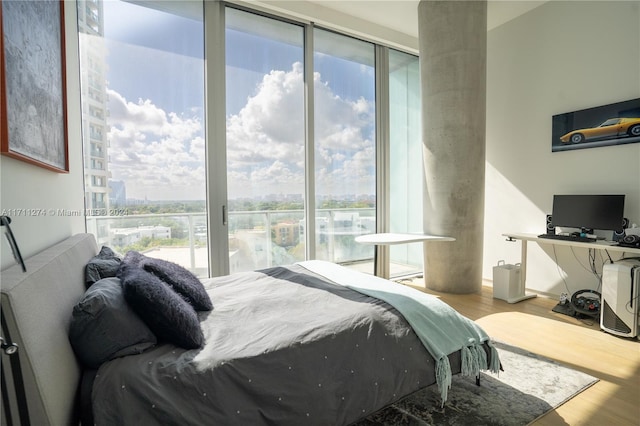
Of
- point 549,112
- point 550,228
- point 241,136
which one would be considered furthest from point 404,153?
point 241,136

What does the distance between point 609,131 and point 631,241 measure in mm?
1178

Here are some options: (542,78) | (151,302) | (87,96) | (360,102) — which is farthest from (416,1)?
(151,302)

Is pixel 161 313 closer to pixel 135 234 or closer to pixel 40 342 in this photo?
pixel 40 342

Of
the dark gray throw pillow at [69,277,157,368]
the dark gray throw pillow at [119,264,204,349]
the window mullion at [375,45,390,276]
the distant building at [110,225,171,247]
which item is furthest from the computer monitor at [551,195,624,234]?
the distant building at [110,225,171,247]

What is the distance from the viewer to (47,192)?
1.77 meters

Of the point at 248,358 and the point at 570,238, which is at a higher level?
the point at 570,238

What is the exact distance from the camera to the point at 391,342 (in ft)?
5.40

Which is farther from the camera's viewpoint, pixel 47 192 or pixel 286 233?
pixel 286 233

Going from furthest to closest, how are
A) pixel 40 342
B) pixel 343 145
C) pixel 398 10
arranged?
pixel 343 145 < pixel 398 10 < pixel 40 342

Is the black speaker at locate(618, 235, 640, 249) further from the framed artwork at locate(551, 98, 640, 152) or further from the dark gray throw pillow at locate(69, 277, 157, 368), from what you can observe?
the dark gray throw pillow at locate(69, 277, 157, 368)

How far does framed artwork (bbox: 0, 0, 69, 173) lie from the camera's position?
120cm

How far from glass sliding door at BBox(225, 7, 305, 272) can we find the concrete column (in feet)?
4.96

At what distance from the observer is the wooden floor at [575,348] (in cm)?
184

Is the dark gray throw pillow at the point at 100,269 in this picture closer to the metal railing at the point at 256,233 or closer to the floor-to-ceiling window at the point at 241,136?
the metal railing at the point at 256,233
